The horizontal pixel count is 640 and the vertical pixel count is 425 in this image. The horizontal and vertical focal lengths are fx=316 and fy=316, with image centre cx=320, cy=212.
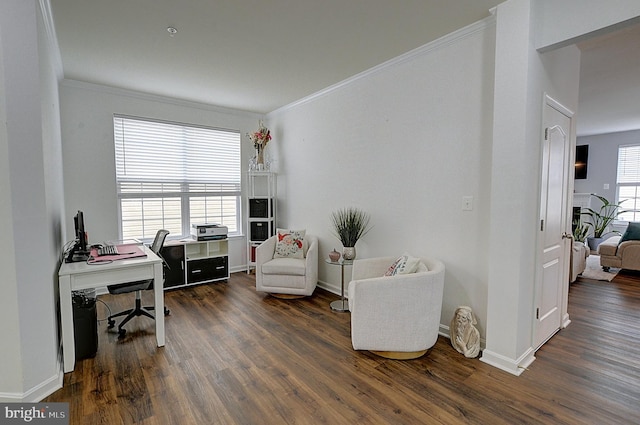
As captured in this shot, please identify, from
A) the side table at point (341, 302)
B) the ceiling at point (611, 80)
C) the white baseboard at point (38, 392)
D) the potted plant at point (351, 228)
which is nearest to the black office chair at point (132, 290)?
the white baseboard at point (38, 392)

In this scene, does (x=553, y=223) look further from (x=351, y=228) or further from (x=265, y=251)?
(x=265, y=251)

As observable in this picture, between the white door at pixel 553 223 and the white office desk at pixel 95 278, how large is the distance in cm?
317

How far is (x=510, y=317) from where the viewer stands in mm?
2352

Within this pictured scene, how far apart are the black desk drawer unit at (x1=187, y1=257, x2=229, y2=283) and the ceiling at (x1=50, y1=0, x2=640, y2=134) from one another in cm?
238

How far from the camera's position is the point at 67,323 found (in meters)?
2.34

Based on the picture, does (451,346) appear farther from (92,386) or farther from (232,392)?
(92,386)

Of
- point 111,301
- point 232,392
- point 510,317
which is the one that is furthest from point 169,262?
point 510,317

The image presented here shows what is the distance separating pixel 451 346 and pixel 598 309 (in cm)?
223

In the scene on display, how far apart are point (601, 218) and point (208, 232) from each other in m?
8.57

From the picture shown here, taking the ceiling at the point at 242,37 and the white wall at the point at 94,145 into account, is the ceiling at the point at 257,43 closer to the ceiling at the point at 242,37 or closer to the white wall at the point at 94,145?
the ceiling at the point at 242,37

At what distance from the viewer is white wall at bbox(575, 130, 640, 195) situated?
7.27 metres

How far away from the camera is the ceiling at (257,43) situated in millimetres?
2357

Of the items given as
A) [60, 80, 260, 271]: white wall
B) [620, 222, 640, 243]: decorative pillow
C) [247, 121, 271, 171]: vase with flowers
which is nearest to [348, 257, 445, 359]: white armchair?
[247, 121, 271, 171]: vase with flowers

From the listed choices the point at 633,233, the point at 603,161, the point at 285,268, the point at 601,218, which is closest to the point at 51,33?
the point at 285,268
